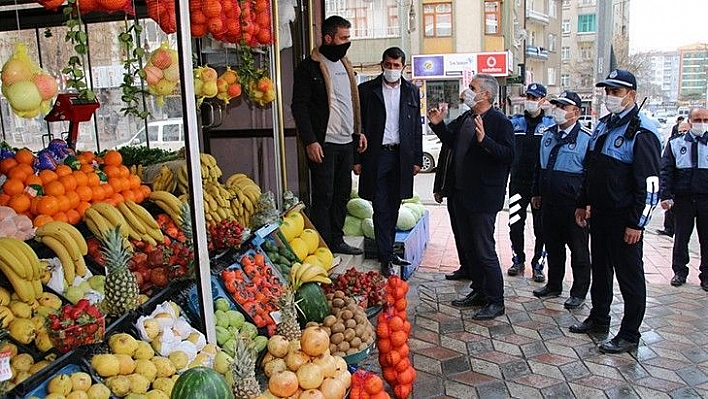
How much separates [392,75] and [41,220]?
9.53ft

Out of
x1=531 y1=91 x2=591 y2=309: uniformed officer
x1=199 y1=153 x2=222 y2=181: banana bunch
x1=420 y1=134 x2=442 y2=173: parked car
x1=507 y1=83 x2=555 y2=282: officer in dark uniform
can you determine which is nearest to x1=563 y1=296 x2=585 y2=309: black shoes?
x1=531 y1=91 x2=591 y2=309: uniformed officer

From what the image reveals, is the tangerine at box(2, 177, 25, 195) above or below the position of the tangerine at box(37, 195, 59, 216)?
above

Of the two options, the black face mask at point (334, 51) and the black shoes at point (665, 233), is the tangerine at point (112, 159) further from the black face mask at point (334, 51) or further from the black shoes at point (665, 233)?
the black shoes at point (665, 233)

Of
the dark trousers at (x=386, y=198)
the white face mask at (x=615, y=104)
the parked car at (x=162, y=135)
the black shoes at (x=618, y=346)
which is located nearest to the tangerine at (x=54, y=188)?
the dark trousers at (x=386, y=198)

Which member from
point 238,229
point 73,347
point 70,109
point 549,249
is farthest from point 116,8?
point 549,249

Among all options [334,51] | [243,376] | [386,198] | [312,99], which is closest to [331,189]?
[386,198]

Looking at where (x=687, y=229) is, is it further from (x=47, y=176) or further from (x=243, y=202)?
(x=47, y=176)

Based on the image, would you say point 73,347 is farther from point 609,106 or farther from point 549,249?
point 549,249

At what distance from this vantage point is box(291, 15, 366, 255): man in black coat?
464 cm

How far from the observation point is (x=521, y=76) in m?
30.1

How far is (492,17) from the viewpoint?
85.7 ft

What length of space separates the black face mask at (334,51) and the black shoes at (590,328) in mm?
2947

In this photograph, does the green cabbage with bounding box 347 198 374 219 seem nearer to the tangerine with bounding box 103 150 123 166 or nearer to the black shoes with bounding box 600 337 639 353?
the black shoes with bounding box 600 337 639 353

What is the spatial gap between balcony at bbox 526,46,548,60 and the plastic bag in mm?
35513
